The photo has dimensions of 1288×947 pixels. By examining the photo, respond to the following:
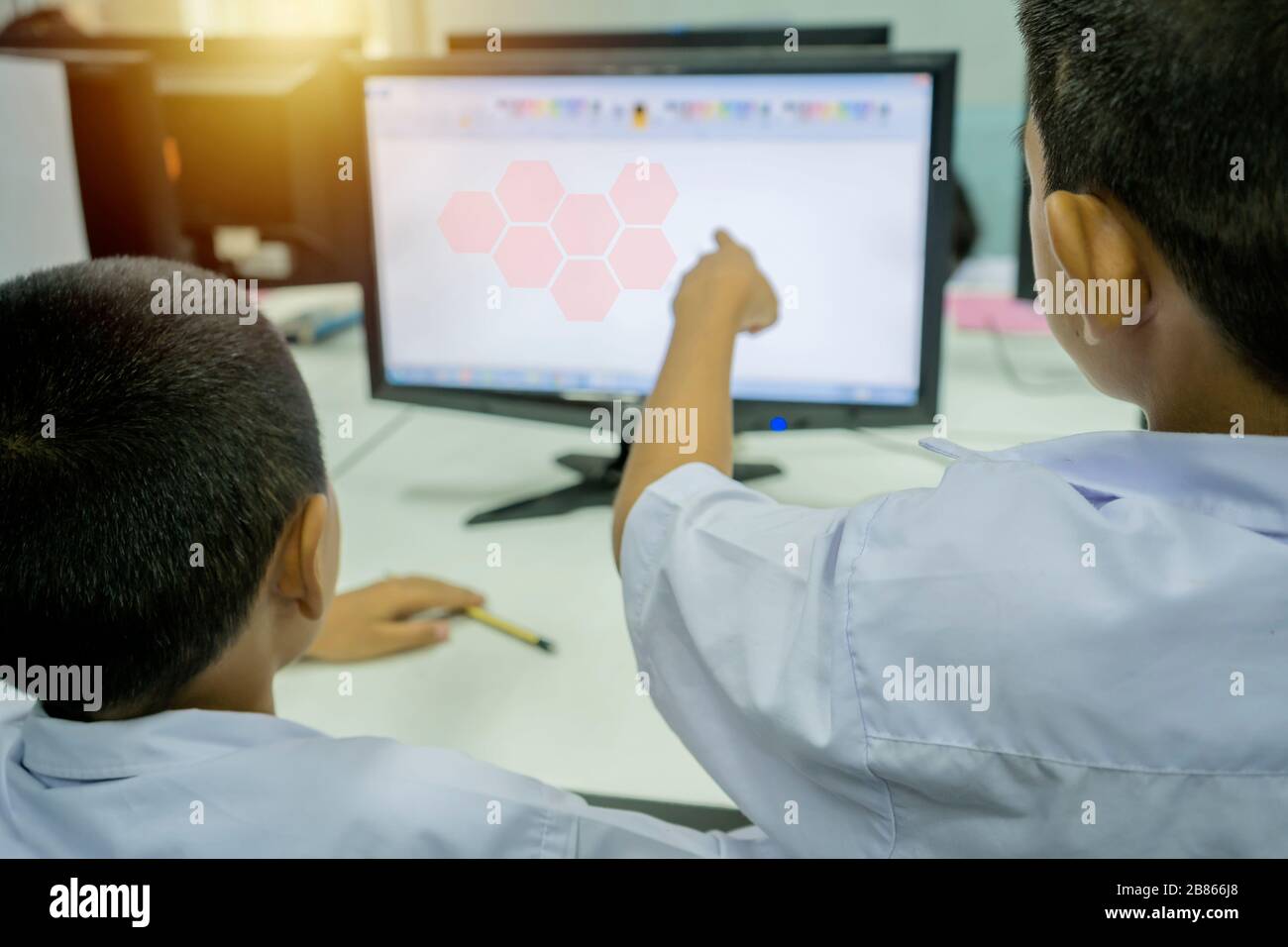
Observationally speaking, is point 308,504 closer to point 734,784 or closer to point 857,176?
point 734,784

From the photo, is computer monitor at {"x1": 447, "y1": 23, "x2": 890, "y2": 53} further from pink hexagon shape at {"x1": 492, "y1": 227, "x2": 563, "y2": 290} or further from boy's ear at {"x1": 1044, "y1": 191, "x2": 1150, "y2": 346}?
boy's ear at {"x1": 1044, "y1": 191, "x2": 1150, "y2": 346}

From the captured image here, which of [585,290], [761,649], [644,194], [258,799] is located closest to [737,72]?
[644,194]

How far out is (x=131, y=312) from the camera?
0.66 m

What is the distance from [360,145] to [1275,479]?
96 centimetres

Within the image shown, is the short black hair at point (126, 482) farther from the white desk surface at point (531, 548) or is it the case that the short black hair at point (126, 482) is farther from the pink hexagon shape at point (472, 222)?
the pink hexagon shape at point (472, 222)

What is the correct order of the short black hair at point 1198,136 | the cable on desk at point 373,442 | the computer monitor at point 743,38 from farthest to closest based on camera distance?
the computer monitor at point 743,38 < the cable on desk at point 373,442 < the short black hair at point 1198,136

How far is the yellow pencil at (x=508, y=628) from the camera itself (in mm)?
933

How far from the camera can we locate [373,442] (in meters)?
1.44

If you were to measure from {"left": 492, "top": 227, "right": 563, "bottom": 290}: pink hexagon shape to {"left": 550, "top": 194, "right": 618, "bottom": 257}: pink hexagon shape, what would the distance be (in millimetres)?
16

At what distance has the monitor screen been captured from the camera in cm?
107

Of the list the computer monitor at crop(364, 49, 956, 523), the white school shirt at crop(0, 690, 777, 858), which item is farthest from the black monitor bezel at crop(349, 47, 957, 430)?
the white school shirt at crop(0, 690, 777, 858)

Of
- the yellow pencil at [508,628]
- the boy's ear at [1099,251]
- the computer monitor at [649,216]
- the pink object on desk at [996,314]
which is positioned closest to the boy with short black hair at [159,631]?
the yellow pencil at [508,628]

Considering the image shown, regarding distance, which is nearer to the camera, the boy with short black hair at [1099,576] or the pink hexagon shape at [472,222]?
the boy with short black hair at [1099,576]
